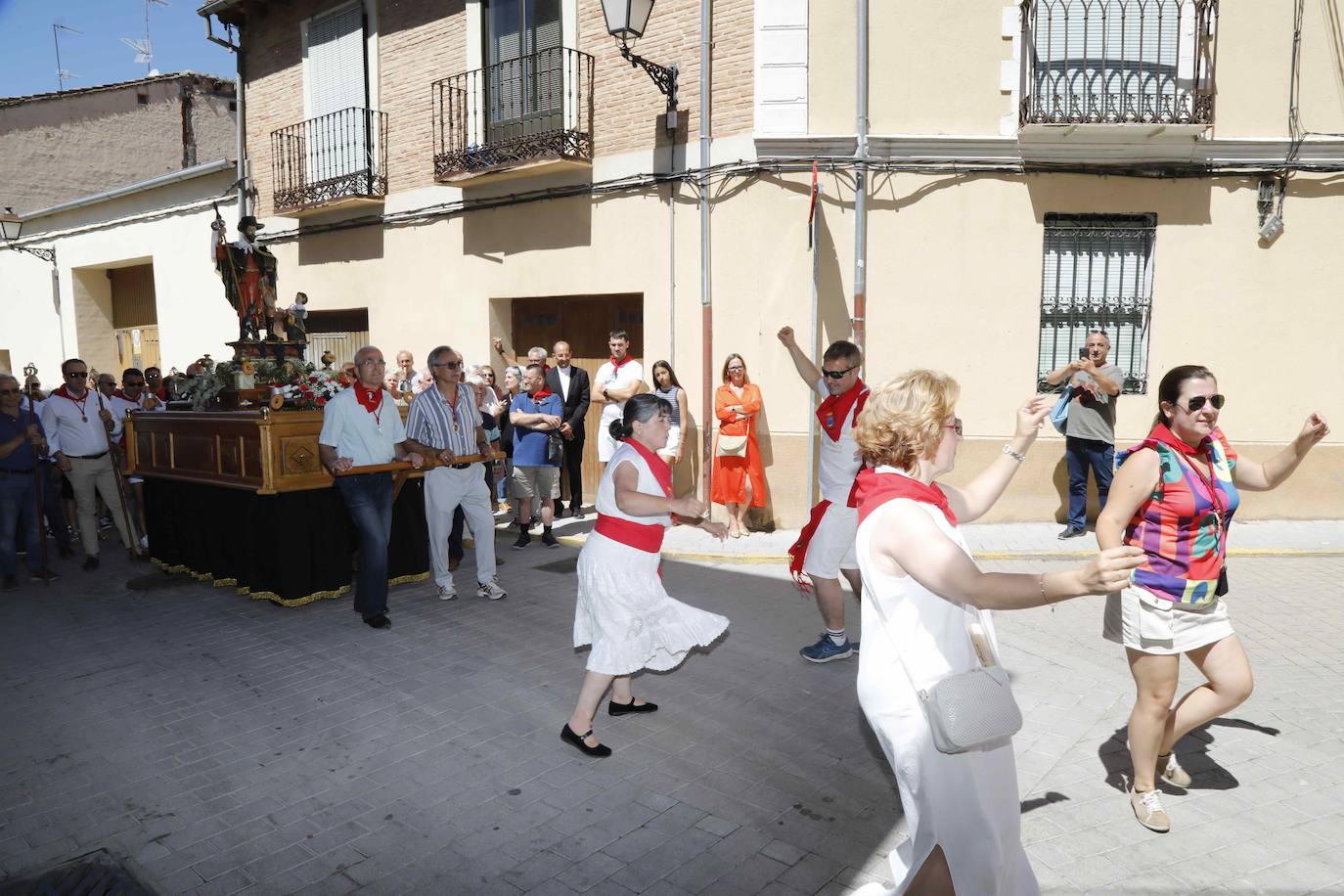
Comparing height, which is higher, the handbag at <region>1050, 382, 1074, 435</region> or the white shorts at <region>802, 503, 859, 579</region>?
the handbag at <region>1050, 382, 1074, 435</region>

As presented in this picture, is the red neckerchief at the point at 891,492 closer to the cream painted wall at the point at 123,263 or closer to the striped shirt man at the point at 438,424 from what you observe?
the striped shirt man at the point at 438,424

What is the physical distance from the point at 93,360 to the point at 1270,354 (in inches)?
837

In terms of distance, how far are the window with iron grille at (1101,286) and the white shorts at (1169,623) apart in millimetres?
6646

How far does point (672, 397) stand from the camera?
31.2 feet

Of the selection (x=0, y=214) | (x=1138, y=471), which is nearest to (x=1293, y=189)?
(x=1138, y=471)

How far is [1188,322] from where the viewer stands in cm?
975

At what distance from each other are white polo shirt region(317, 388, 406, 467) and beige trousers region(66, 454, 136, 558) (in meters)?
3.35

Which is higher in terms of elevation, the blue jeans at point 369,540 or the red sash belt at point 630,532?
the red sash belt at point 630,532

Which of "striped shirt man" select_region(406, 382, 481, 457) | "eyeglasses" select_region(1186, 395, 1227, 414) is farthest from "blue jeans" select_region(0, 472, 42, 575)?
"eyeglasses" select_region(1186, 395, 1227, 414)

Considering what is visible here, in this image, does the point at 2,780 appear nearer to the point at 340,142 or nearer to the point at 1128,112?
the point at 1128,112

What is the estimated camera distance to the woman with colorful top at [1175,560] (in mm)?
3592

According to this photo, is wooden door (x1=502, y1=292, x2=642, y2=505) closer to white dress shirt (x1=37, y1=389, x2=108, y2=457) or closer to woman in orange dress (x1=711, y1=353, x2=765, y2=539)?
woman in orange dress (x1=711, y1=353, x2=765, y2=539)

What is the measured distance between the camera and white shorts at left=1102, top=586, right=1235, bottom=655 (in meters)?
3.62

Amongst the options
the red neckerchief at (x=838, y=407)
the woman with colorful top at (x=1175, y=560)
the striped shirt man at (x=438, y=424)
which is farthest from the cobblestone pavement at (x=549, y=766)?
the red neckerchief at (x=838, y=407)
